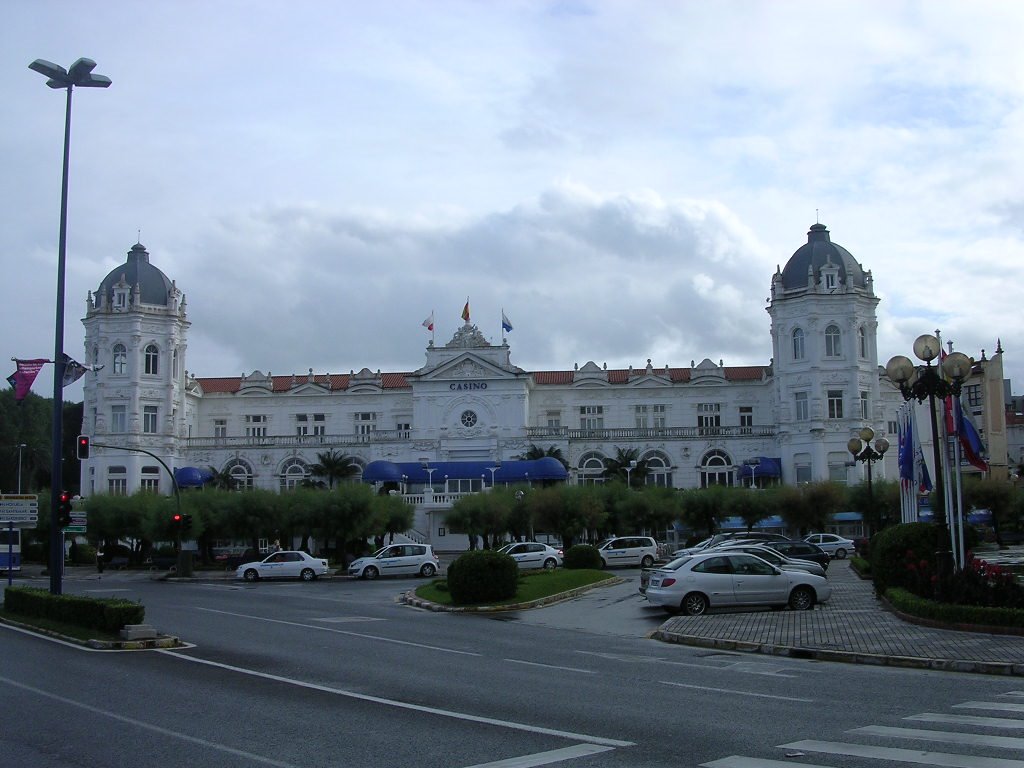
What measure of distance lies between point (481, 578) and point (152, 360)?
64084 millimetres

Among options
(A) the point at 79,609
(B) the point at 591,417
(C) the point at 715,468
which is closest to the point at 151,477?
(B) the point at 591,417

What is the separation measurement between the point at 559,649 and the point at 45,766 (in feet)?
39.2

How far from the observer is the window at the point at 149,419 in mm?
88438

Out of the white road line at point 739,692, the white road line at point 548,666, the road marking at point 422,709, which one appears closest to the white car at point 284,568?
the road marking at point 422,709

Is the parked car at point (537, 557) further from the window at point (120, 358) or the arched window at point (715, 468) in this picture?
the window at point (120, 358)

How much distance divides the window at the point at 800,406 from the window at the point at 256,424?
4605 cm

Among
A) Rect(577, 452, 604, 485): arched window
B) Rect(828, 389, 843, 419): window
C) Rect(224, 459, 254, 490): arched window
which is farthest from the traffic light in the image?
Rect(828, 389, 843, 419): window

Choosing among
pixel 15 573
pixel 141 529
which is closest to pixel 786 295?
pixel 141 529

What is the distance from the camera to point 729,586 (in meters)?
26.6

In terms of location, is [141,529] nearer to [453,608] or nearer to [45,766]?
[453,608]

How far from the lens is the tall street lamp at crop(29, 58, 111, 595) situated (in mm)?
27000

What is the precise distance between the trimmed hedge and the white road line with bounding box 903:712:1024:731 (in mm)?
15466

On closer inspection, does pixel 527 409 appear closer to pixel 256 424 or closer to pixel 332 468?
pixel 332 468

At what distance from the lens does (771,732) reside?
1176 cm
